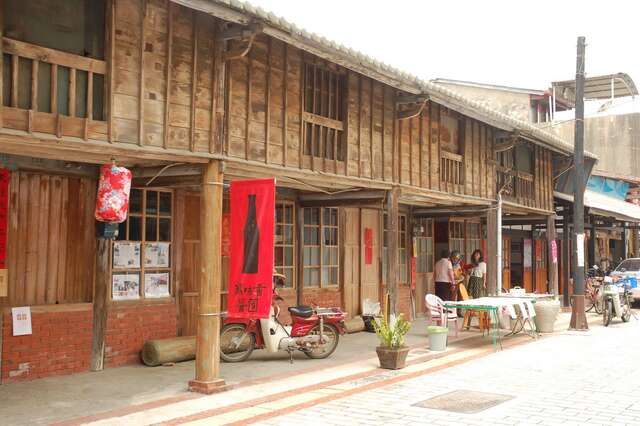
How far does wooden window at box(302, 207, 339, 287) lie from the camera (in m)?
14.0

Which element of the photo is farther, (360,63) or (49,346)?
(360,63)

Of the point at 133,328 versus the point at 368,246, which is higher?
the point at 368,246

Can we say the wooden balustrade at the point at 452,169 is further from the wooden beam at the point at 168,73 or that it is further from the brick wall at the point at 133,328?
the wooden beam at the point at 168,73

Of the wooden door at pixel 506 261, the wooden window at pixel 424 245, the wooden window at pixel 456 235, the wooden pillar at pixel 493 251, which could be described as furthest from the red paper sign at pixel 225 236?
the wooden door at pixel 506 261

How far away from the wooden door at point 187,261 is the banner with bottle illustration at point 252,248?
94.1 inches

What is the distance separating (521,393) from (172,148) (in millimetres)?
5318

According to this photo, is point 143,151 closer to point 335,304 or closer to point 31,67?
point 31,67

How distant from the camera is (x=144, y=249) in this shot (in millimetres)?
10398

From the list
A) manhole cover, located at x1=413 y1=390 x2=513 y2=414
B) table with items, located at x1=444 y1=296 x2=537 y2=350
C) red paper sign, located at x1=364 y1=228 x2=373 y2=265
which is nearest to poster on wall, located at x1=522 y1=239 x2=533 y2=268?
table with items, located at x1=444 y1=296 x2=537 y2=350

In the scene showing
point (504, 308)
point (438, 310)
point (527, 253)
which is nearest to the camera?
point (504, 308)

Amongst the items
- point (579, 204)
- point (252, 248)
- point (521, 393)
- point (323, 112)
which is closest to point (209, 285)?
point (252, 248)

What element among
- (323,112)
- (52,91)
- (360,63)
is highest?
(360,63)

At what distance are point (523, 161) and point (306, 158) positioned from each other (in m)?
9.49

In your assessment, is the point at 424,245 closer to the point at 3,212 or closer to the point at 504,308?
the point at 504,308
